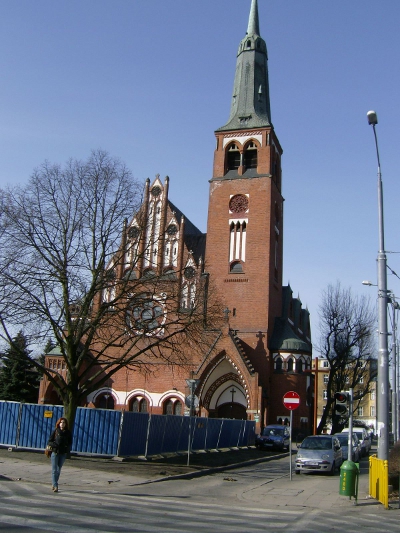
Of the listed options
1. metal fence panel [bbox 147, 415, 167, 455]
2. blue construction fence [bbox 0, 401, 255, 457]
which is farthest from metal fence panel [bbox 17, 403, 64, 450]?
metal fence panel [bbox 147, 415, 167, 455]

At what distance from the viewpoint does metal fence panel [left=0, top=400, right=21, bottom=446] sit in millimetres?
21797

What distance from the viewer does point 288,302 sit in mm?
48844

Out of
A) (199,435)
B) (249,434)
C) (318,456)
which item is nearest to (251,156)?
(249,434)

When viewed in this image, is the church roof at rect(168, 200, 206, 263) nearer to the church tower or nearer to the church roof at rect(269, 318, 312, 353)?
the church tower

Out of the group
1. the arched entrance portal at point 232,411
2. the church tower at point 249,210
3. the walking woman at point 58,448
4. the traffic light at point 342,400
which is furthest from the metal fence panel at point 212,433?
the walking woman at point 58,448

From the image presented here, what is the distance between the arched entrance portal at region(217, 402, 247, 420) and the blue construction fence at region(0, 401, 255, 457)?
18.7 metres

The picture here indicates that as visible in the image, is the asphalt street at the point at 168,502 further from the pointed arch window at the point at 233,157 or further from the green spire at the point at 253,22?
the green spire at the point at 253,22

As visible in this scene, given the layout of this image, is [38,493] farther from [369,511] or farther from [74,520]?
[369,511]

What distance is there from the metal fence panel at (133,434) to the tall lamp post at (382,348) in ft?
30.4

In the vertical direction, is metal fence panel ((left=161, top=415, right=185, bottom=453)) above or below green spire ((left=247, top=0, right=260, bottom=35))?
below

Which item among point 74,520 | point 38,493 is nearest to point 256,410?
point 38,493

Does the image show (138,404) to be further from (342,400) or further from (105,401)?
(342,400)

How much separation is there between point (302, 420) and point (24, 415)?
1038 inches

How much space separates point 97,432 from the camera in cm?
2062
